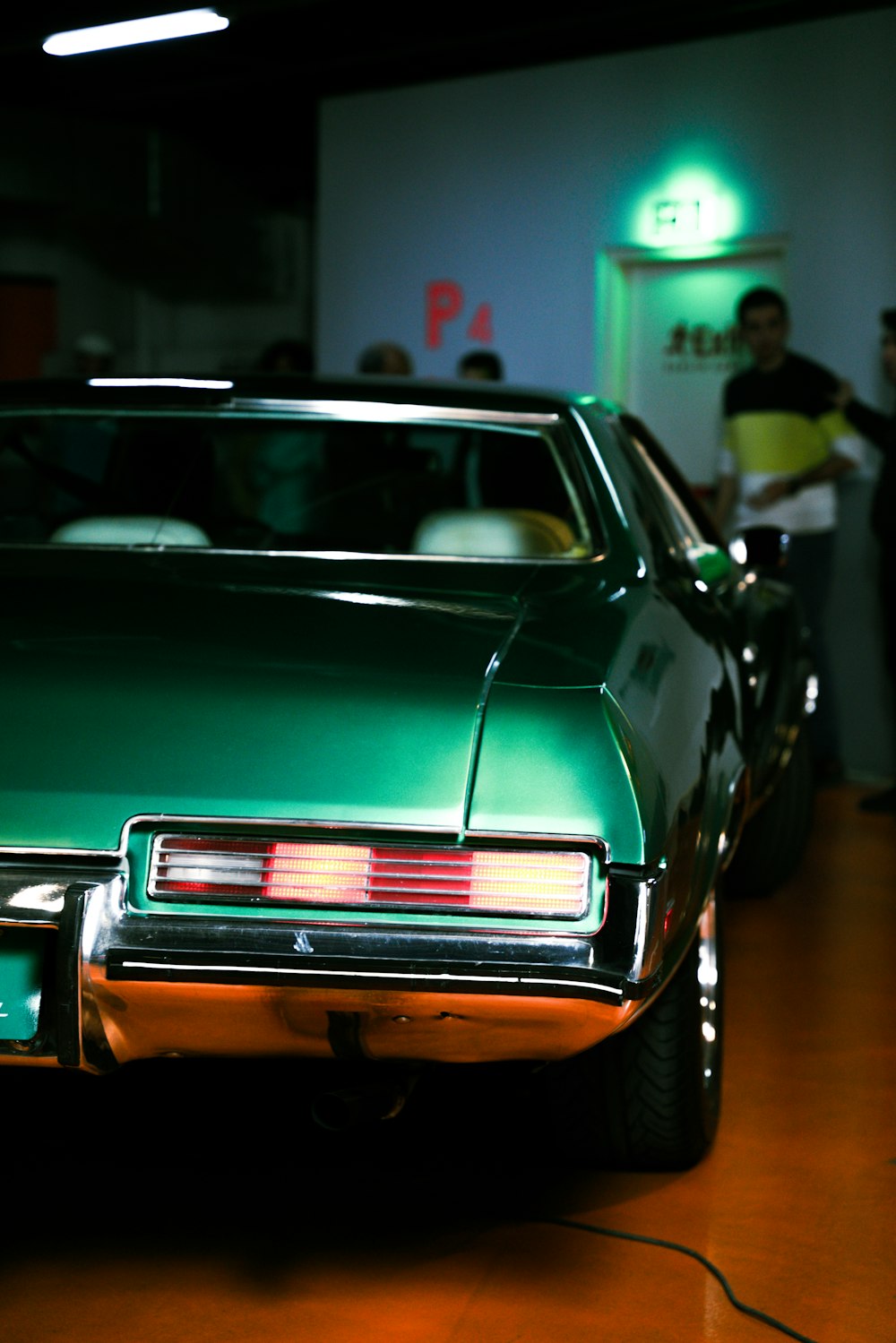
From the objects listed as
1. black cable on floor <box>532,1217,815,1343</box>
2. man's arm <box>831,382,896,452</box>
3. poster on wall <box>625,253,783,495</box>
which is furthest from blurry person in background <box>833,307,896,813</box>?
black cable on floor <box>532,1217,815,1343</box>

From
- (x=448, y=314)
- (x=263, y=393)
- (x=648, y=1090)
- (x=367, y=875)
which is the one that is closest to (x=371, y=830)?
(x=367, y=875)

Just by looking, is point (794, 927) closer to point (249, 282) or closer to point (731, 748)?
point (731, 748)

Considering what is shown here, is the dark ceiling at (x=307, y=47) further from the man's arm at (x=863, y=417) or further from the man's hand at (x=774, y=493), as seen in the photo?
the man's hand at (x=774, y=493)

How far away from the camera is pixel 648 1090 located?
2.51 meters

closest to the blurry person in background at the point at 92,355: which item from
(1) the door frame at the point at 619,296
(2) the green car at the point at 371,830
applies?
(1) the door frame at the point at 619,296

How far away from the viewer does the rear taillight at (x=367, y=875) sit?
6.44ft

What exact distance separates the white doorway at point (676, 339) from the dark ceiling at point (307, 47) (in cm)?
114

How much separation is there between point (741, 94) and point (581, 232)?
994mm

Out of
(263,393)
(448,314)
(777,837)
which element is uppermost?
(448,314)

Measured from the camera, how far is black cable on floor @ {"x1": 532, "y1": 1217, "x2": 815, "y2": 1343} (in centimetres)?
220

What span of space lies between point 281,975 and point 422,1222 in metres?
0.71

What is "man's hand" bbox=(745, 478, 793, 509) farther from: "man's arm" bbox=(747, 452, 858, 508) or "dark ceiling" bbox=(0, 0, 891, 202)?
"dark ceiling" bbox=(0, 0, 891, 202)

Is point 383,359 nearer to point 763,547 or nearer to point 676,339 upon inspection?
point 676,339

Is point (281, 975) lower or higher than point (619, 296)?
lower
